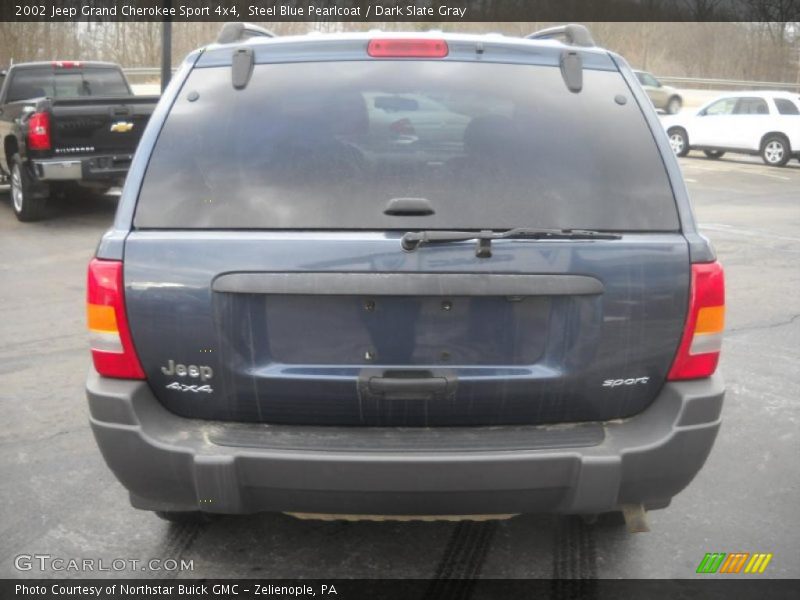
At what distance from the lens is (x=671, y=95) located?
113ft

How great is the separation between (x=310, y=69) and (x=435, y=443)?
54.8 inches

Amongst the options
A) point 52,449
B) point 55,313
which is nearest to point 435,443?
point 52,449

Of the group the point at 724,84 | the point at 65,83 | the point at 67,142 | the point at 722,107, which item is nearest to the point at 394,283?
the point at 67,142

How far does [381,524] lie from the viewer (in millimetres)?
3871

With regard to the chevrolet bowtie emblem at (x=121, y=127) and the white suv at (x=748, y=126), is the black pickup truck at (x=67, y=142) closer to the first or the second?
the chevrolet bowtie emblem at (x=121, y=127)

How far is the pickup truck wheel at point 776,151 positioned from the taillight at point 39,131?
16.8 m

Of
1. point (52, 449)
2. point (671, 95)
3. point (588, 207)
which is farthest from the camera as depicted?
point (671, 95)

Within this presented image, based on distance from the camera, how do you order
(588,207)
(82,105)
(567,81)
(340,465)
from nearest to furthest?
(340,465) < (588,207) < (567,81) < (82,105)

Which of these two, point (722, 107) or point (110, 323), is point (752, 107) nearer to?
point (722, 107)

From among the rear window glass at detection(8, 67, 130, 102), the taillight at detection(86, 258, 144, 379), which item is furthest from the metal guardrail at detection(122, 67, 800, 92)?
the taillight at detection(86, 258, 144, 379)

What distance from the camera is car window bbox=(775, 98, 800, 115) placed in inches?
830

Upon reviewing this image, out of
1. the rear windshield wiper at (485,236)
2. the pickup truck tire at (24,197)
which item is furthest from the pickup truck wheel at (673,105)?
the rear windshield wiper at (485,236)

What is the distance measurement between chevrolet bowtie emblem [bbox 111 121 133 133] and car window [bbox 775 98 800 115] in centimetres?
1571

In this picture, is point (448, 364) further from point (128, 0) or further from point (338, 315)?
point (128, 0)
